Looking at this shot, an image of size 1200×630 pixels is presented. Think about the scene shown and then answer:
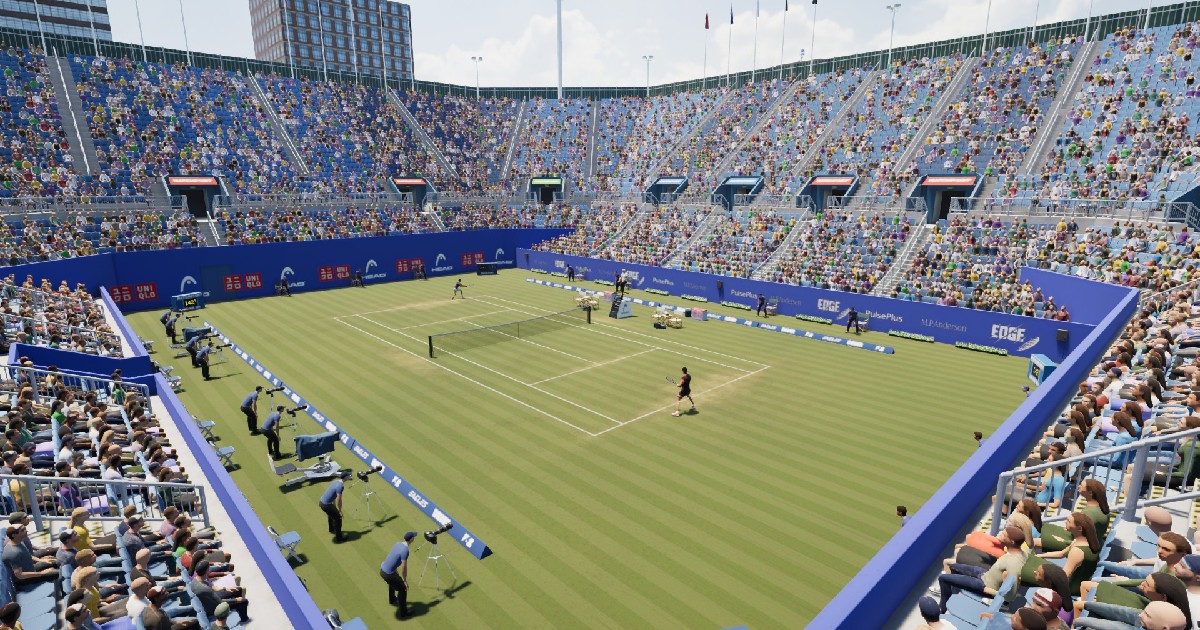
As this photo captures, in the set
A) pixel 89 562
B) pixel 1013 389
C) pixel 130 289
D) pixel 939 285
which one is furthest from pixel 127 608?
pixel 130 289

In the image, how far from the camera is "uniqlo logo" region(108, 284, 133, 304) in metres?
38.7

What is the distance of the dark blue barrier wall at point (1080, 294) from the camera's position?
25.6 m

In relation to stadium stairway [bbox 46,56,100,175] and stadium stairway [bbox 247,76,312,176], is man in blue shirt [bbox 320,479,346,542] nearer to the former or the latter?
stadium stairway [bbox 46,56,100,175]

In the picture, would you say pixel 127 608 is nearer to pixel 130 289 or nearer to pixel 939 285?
pixel 939 285

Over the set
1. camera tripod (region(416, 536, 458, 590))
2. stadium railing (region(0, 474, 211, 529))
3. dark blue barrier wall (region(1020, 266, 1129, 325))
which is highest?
dark blue barrier wall (region(1020, 266, 1129, 325))

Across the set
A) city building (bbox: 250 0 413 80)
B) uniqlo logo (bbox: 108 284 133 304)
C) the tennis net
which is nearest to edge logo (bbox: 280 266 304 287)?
uniqlo logo (bbox: 108 284 133 304)

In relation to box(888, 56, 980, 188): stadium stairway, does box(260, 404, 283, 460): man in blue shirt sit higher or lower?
lower

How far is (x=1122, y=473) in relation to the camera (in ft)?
33.8

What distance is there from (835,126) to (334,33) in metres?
102

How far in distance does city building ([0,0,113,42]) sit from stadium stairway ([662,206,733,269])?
88536 millimetres

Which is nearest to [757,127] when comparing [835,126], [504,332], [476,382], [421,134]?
[835,126]

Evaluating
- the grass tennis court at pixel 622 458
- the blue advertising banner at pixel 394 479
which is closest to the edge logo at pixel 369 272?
the grass tennis court at pixel 622 458

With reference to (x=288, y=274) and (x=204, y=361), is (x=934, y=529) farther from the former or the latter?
(x=288, y=274)

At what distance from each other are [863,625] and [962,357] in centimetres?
2279
